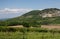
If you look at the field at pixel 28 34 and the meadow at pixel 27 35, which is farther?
the field at pixel 28 34

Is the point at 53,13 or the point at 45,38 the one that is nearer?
the point at 45,38

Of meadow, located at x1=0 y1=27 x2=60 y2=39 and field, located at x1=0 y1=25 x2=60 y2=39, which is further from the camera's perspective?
field, located at x1=0 y1=25 x2=60 y2=39

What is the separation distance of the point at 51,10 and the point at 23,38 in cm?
10737

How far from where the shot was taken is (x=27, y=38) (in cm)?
2791

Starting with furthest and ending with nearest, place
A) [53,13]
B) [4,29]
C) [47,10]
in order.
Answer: [47,10]
[53,13]
[4,29]

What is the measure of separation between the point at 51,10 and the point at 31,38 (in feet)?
350

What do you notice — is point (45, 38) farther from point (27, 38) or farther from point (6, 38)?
point (6, 38)

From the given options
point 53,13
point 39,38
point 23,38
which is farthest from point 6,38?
point 53,13

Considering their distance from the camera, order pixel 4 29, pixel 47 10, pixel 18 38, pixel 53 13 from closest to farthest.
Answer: pixel 18 38, pixel 4 29, pixel 53 13, pixel 47 10

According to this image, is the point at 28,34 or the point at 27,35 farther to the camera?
the point at 28,34

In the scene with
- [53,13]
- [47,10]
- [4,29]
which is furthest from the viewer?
[47,10]

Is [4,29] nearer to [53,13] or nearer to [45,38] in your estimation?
[45,38]

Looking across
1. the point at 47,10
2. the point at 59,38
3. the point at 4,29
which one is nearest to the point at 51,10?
the point at 47,10

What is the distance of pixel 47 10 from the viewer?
445 feet
